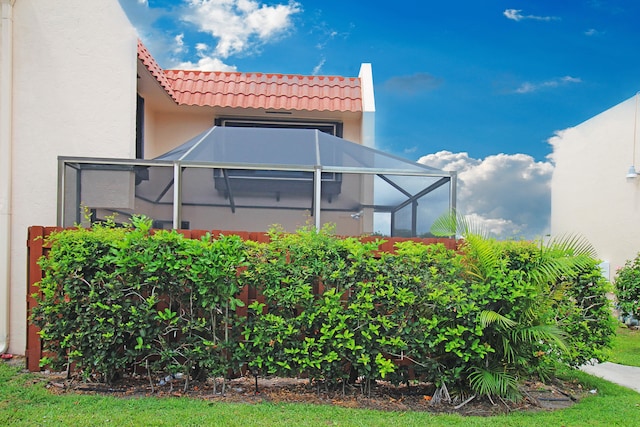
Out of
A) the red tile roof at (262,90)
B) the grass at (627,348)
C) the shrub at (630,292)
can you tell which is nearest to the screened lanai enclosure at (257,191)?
the red tile roof at (262,90)

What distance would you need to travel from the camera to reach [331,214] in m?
7.93

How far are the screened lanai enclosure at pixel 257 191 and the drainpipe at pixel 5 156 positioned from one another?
1.32 meters

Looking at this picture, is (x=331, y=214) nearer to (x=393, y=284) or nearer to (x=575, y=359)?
(x=393, y=284)

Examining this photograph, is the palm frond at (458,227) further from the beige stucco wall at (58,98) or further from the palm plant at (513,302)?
the beige stucco wall at (58,98)

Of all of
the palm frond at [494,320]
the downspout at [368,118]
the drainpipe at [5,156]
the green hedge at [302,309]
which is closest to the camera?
the palm frond at [494,320]

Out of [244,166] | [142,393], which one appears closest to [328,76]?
[244,166]

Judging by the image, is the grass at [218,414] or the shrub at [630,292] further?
the shrub at [630,292]

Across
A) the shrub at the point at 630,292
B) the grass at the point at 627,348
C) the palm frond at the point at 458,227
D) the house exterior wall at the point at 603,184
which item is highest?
the house exterior wall at the point at 603,184

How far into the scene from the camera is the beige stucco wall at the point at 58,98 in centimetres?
849

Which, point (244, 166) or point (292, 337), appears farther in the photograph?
point (244, 166)

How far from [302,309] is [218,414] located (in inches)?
56.8

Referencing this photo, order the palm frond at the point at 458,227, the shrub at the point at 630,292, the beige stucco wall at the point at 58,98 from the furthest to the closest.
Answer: the shrub at the point at 630,292, the beige stucco wall at the point at 58,98, the palm frond at the point at 458,227

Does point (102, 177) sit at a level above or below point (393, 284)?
above

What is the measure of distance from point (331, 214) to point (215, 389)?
9.82 ft
